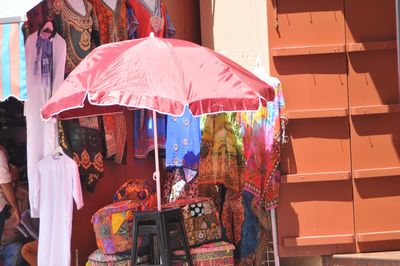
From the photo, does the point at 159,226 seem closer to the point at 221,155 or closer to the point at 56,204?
the point at 56,204

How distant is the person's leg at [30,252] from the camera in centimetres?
630

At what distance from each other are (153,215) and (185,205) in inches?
32.1

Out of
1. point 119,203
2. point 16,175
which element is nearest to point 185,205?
point 119,203

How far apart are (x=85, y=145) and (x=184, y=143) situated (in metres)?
1.06

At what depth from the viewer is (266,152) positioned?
659 centimetres

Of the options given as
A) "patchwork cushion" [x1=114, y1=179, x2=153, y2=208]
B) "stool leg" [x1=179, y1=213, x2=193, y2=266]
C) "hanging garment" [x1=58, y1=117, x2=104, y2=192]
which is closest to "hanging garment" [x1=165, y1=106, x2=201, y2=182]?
"patchwork cushion" [x1=114, y1=179, x2=153, y2=208]

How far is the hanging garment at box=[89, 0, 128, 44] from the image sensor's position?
264 inches

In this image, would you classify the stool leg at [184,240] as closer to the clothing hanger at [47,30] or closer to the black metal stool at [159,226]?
the black metal stool at [159,226]

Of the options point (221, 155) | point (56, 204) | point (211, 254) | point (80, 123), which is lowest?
point (211, 254)

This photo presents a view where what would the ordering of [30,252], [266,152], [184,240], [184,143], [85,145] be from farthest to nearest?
[184,143] < [266,152] < [30,252] < [85,145] < [184,240]

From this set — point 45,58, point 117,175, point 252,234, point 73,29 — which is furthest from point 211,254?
point 73,29

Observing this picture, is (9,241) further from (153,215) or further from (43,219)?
(153,215)

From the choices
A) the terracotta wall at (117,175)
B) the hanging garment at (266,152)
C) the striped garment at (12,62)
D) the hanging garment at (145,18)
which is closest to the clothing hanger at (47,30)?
the striped garment at (12,62)

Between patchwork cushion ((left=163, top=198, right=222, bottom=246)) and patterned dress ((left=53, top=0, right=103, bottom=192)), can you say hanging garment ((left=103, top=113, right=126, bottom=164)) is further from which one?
patchwork cushion ((left=163, top=198, right=222, bottom=246))
